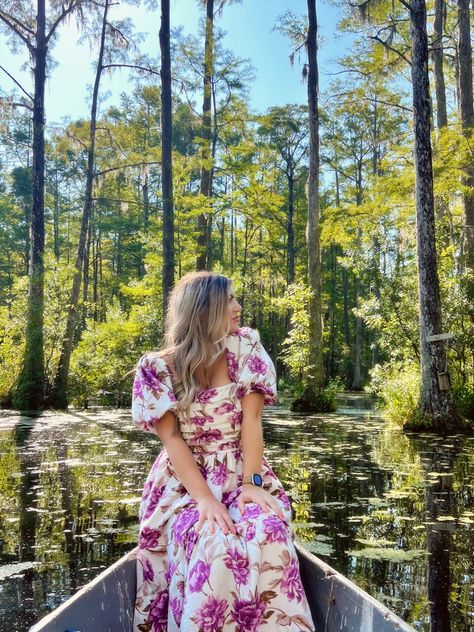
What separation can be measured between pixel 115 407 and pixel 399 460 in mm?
11077

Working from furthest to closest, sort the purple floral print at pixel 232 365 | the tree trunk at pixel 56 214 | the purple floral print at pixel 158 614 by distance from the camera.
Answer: the tree trunk at pixel 56 214 → the purple floral print at pixel 232 365 → the purple floral print at pixel 158 614

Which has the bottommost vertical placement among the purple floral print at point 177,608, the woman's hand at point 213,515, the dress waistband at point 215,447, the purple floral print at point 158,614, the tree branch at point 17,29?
the purple floral print at point 158,614

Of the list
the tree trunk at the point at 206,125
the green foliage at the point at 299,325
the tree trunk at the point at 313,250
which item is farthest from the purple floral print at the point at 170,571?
the tree trunk at the point at 206,125

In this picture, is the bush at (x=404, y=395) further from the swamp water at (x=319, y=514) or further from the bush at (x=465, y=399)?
the swamp water at (x=319, y=514)

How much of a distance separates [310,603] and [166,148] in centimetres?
1317

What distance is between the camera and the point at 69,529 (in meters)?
3.99

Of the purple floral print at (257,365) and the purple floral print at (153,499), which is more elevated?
the purple floral print at (257,365)

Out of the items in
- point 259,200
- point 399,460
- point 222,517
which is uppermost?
point 259,200

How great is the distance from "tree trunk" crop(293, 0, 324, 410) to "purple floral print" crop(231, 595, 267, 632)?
12293mm

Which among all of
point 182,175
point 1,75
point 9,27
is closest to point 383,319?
point 182,175

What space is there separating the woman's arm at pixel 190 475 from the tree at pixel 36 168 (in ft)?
42.5

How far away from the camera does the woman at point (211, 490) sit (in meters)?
1.80

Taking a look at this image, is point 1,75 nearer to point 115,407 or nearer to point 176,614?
point 115,407

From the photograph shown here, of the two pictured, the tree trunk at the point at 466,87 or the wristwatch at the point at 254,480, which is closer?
the wristwatch at the point at 254,480
